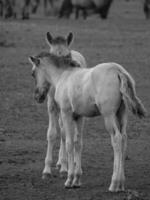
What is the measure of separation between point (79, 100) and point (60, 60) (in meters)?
0.86

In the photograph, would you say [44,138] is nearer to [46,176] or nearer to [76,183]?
[46,176]

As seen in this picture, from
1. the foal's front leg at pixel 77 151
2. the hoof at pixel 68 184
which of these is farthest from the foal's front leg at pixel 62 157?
the hoof at pixel 68 184

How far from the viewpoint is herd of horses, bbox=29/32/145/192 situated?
27.8 ft

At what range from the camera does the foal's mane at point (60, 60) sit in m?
9.45

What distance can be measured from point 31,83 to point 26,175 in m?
8.49

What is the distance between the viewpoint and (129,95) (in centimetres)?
843

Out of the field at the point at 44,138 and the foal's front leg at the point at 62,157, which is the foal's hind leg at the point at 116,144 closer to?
the field at the point at 44,138

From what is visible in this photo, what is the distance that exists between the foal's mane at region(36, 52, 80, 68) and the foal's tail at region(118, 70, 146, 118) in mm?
991

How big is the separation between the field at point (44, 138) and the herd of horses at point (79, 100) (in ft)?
0.74

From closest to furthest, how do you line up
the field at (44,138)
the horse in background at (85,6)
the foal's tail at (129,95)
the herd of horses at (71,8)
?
the foal's tail at (129,95), the field at (44,138), the herd of horses at (71,8), the horse in background at (85,6)

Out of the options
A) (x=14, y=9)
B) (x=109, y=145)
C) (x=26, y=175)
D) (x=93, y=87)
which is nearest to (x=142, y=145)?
(x=109, y=145)

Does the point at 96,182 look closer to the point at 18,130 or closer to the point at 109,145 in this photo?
the point at 109,145

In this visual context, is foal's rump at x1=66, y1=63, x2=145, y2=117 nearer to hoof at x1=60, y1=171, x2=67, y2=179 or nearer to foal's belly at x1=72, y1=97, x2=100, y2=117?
foal's belly at x1=72, y1=97, x2=100, y2=117

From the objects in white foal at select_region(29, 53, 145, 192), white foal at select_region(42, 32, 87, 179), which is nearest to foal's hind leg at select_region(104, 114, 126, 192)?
white foal at select_region(29, 53, 145, 192)
